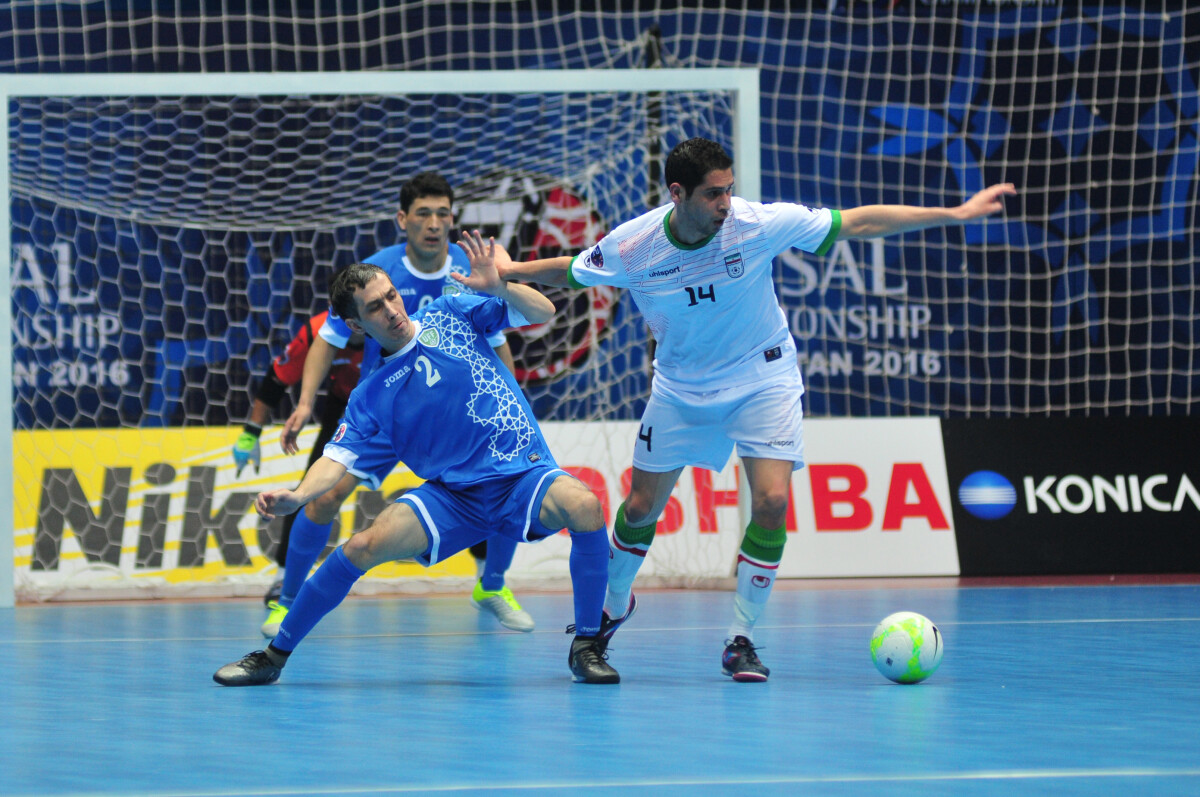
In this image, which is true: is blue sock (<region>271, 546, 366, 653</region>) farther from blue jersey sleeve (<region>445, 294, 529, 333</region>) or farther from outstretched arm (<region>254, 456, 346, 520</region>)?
blue jersey sleeve (<region>445, 294, 529, 333</region>)

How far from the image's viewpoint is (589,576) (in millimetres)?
A: 4781

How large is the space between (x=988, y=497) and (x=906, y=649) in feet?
16.2

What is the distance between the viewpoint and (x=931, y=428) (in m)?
9.25

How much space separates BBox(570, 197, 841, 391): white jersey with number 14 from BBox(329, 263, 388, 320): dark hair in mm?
716

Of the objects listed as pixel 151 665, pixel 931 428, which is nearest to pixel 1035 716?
pixel 151 665

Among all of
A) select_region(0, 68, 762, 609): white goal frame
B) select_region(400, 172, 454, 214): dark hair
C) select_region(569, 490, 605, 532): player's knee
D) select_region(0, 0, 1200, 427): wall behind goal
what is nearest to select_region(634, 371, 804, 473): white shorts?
select_region(569, 490, 605, 532): player's knee

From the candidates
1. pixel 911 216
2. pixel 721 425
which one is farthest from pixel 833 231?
pixel 721 425

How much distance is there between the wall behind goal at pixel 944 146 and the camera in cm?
1115

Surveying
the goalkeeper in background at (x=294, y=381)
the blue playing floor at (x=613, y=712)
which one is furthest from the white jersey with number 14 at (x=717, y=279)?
the goalkeeper in background at (x=294, y=381)

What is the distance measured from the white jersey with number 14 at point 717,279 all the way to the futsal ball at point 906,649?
98 cm

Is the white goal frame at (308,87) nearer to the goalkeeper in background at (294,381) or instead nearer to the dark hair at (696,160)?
the goalkeeper in background at (294,381)

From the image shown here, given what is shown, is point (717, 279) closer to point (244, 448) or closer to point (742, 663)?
point (742, 663)

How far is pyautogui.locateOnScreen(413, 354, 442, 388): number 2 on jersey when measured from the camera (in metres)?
4.91

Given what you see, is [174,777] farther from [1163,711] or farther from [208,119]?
[208,119]
